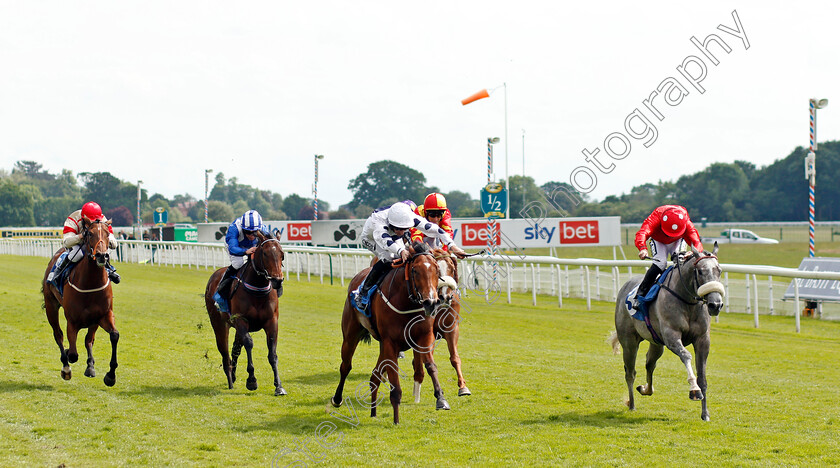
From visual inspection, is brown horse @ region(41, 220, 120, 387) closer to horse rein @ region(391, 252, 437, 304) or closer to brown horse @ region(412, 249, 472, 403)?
brown horse @ region(412, 249, 472, 403)

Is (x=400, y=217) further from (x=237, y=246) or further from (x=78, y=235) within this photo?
(x=78, y=235)

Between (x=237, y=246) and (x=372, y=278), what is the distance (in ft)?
7.11

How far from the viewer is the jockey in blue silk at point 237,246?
330 inches

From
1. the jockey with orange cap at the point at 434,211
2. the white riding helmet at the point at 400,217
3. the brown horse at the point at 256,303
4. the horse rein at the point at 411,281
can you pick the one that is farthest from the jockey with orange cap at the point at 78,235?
the horse rein at the point at 411,281

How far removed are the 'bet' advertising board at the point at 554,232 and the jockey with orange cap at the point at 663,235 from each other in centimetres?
1753

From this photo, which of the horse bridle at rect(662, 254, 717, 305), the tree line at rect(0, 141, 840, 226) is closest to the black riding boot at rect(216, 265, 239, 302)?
the horse bridle at rect(662, 254, 717, 305)

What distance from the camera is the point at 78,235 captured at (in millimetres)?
8703

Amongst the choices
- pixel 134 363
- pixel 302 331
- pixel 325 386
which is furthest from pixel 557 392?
pixel 302 331

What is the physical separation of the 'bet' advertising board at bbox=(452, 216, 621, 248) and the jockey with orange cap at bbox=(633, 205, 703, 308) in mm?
17533

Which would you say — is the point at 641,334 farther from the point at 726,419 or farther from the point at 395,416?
the point at 395,416

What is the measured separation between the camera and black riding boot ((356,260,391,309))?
691 cm

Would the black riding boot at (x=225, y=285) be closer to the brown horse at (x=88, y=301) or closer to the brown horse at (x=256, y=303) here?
the brown horse at (x=256, y=303)

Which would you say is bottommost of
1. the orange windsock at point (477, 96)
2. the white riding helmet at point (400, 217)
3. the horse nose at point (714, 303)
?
the horse nose at point (714, 303)

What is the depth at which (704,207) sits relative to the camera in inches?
2667
